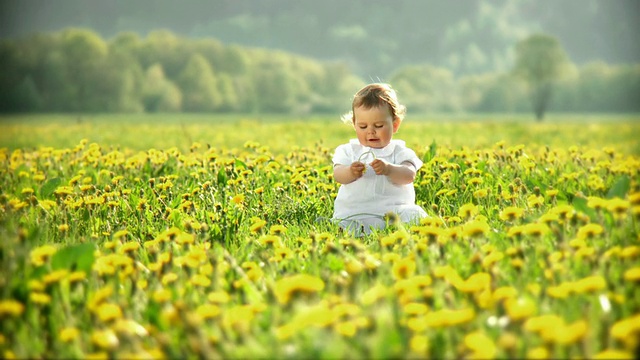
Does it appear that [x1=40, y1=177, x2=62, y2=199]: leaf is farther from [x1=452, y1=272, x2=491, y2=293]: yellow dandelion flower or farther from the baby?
[x1=452, y1=272, x2=491, y2=293]: yellow dandelion flower

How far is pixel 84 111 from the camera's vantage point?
6362 cm

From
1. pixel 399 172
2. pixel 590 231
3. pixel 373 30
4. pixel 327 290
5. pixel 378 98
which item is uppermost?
pixel 373 30

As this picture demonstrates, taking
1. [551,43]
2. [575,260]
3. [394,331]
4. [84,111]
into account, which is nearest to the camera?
[394,331]

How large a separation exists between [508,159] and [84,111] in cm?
6364

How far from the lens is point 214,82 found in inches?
2857

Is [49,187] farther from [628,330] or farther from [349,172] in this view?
[628,330]

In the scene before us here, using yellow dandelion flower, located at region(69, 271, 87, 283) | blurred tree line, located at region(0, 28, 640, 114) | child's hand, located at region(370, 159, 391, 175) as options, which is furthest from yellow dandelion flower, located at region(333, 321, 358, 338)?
blurred tree line, located at region(0, 28, 640, 114)

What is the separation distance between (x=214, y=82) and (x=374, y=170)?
70.1 meters

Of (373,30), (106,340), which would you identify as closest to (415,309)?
(106,340)

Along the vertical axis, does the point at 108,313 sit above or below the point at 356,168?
below

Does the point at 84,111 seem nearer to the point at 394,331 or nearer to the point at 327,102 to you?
the point at 327,102

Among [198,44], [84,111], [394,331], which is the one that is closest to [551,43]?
[198,44]

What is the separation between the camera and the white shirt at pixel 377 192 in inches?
189

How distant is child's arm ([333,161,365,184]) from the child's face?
0.90 feet
